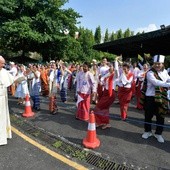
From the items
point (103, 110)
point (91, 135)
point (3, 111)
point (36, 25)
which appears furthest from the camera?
point (36, 25)

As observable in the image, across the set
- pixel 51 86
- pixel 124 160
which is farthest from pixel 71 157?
pixel 51 86

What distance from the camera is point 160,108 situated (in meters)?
6.11

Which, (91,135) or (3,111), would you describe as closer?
(91,135)

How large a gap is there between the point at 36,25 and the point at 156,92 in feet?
96.9

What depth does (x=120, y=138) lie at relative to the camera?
252 inches

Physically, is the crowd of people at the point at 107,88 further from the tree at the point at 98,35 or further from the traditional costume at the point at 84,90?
the tree at the point at 98,35

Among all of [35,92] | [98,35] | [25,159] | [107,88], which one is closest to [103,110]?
[107,88]

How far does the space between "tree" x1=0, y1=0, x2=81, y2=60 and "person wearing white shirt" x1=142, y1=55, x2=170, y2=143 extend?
2668cm

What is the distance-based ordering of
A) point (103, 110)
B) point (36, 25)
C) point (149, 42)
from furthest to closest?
point (36, 25) → point (149, 42) → point (103, 110)

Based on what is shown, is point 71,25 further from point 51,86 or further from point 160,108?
point 160,108

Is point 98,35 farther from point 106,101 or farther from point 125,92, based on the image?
point 106,101

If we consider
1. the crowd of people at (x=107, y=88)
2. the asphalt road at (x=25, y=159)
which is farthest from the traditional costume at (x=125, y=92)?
the asphalt road at (x=25, y=159)

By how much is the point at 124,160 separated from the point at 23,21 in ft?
98.9

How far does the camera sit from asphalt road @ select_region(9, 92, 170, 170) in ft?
16.6
